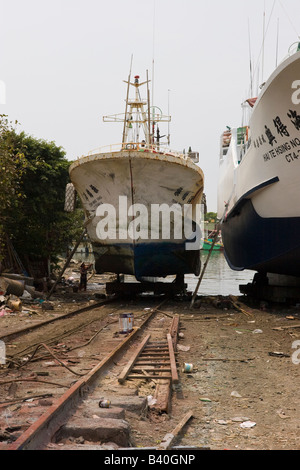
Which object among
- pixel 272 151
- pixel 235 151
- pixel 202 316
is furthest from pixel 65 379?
pixel 235 151

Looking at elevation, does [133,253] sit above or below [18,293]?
above

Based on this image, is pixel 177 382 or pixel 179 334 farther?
pixel 179 334

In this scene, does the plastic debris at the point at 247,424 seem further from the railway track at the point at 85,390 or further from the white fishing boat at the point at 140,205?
the white fishing boat at the point at 140,205

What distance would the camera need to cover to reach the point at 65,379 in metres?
5.24

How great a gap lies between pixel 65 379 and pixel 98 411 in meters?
1.35

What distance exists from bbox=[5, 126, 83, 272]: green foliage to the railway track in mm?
9720

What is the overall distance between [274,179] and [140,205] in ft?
13.8

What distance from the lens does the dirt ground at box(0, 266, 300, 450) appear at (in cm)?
385

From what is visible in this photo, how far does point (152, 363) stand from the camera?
20.2ft

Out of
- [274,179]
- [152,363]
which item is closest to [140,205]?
[274,179]

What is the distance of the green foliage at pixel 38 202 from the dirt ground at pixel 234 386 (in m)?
6.86

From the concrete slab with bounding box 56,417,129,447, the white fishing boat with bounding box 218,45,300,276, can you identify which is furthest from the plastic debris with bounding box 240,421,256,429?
the white fishing boat with bounding box 218,45,300,276

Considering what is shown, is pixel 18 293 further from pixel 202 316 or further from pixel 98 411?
pixel 98 411

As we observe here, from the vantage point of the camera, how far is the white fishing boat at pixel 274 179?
32.2 feet
